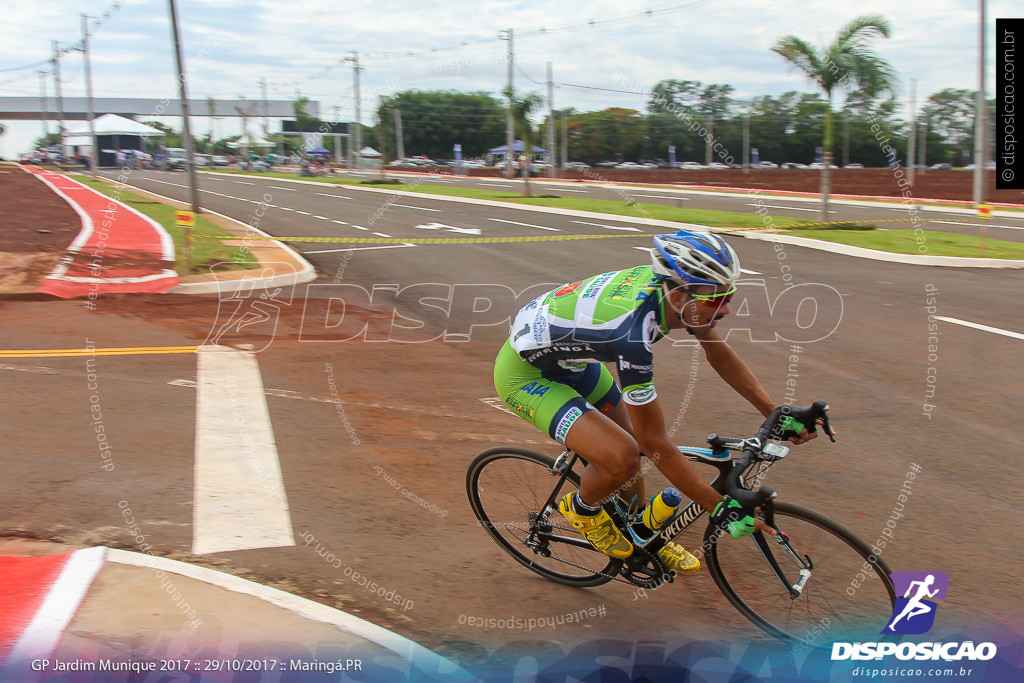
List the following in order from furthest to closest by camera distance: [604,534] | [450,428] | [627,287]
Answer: [450,428] < [604,534] < [627,287]

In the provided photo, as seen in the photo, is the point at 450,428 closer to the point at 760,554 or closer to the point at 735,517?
the point at 760,554

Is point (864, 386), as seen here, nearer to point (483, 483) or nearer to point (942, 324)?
point (942, 324)

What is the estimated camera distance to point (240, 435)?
6.41 metres

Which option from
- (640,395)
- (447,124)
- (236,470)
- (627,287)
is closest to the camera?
(640,395)

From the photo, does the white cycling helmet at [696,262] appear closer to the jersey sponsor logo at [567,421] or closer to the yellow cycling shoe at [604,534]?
the jersey sponsor logo at [567,421]

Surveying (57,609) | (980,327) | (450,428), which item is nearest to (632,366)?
(57,609)

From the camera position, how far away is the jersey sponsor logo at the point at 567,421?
3896 mm

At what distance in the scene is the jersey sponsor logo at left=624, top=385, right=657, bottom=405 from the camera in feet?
11.5

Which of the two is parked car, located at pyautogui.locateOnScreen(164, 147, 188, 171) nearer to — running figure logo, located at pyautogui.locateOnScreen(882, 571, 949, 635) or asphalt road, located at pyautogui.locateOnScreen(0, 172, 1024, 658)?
asphalt road, located at pyautogui.locateOnScreen(0, 172, 1024, 658)

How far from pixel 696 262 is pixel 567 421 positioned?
3.14 ft

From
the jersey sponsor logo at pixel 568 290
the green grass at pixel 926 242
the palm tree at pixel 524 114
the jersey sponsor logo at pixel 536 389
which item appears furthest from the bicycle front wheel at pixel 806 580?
the palm tree at pixel 524 114

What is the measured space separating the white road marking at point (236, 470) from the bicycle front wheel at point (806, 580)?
2.38 m

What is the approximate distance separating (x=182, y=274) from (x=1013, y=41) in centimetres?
1672

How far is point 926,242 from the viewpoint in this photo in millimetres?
19172
